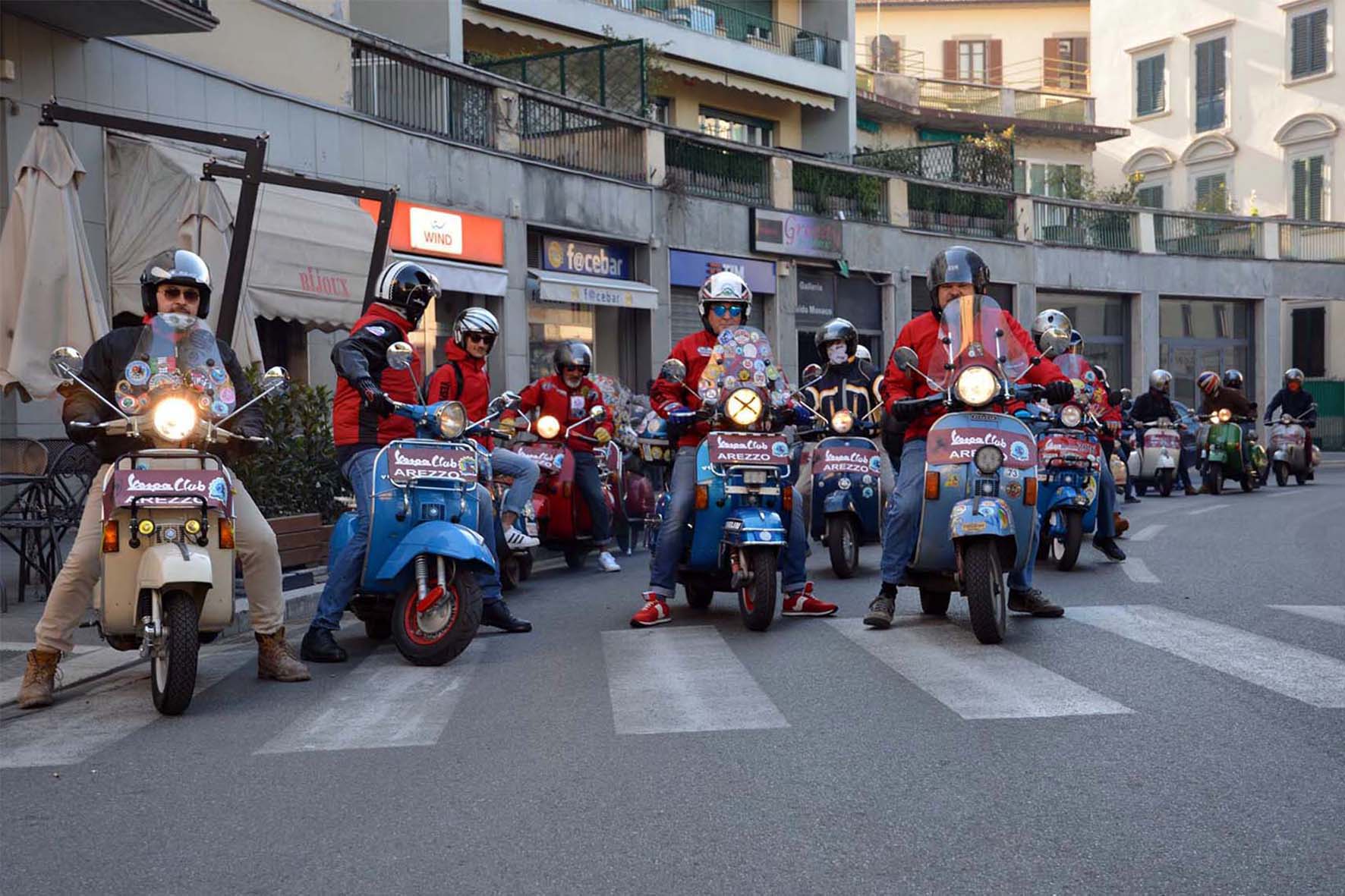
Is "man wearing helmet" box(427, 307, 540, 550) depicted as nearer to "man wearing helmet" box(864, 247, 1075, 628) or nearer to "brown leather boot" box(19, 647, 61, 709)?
"man wearing helmet" box(864, 247, 1075, 628)

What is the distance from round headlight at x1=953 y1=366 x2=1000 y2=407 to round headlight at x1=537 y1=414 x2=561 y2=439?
211 inches

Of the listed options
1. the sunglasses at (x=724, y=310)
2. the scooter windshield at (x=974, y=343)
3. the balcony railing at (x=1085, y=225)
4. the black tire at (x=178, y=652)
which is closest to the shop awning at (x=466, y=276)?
the sunglasses at (x=724, y=310)

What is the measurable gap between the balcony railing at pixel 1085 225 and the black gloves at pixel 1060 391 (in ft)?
105

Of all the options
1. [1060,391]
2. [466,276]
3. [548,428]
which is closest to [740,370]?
[1060,391]

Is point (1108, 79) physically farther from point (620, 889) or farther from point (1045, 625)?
point (620, 889)

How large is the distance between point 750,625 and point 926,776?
3466 millimetres

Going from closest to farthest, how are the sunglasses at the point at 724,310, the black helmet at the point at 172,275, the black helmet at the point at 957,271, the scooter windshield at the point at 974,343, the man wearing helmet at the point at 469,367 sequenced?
the black helmet at the point at 172,275 → the scooter windshield at the point at 974,343 → the black helmet at the point at 957,271 → the sunglasses at the point at 724,310 → the man wearing helmet at the point at 469,367

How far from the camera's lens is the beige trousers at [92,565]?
22.4ft

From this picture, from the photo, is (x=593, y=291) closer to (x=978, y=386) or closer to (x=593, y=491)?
(x=593, y=491)

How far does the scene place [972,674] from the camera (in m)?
6.88

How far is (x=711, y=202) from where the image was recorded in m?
29.9

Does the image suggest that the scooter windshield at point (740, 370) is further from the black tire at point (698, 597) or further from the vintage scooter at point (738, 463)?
the black tire at point (698, 597)

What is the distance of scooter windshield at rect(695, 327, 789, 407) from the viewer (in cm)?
889

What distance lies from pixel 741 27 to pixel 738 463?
28.7 m
